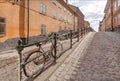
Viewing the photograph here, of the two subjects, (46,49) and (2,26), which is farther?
(2,26)

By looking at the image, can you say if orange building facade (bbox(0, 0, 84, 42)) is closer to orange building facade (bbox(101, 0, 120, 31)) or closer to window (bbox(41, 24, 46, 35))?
window (bbox(41, 24, 46, 35))

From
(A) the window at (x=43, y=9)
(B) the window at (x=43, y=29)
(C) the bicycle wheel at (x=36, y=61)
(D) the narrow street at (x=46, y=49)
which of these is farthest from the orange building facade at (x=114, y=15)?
(C) the bicycle wheel at (x=36, y=61)

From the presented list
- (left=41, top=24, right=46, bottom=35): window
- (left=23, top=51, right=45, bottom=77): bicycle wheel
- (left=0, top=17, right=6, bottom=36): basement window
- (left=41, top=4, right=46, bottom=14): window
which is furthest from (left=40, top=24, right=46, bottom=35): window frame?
(left=23, top=51, right=45, bottom=77): bicycle wheel

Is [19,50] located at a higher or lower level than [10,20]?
lower

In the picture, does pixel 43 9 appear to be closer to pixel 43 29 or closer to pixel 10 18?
pixel 43 29

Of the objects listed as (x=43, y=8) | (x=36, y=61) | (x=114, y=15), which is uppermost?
(x=114, y=15)

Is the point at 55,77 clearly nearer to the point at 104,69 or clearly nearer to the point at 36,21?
the point at 104,69

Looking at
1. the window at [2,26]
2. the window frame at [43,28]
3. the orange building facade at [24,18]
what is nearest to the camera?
the window at [2,26]

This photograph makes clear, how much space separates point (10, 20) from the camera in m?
15.6

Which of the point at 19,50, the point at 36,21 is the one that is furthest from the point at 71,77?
the point at 36,21

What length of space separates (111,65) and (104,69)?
2.05ft

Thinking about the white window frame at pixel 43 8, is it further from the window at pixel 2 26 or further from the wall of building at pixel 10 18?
the window at pixel 2 26

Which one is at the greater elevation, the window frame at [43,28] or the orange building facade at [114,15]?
the orange building facade at [114,15]

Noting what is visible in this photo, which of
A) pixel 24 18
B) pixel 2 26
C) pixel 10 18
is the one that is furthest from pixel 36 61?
pixel 24 18
